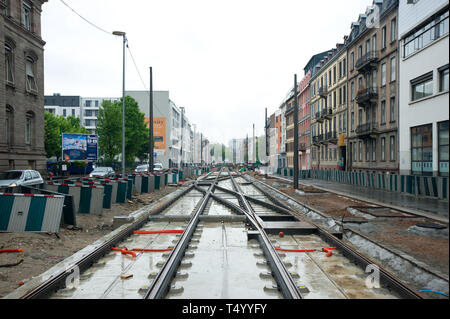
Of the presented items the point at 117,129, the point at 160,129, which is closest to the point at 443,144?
the point at 117,129

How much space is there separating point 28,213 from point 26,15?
81.5 feet

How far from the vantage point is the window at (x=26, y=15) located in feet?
91.0

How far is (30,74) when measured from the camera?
95.5ft

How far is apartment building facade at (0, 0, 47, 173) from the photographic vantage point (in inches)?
993

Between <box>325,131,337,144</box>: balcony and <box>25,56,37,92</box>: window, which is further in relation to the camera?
<box>325,131,337,144</box>: balcony

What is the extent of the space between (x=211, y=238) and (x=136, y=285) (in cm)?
394

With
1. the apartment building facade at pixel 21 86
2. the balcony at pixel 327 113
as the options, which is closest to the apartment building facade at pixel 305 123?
the balcony at pixel 327 113

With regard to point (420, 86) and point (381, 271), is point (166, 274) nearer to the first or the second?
point (381, 271)

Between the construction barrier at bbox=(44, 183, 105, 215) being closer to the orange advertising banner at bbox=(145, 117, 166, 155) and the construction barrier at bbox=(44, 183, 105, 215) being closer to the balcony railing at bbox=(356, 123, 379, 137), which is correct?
the balcony railing at bbox=(356, 123, 379, 137)

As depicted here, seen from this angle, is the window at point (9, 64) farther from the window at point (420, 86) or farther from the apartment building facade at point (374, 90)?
the apartment building facade at point (374, 90)

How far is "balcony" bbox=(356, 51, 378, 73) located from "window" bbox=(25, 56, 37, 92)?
2854cm

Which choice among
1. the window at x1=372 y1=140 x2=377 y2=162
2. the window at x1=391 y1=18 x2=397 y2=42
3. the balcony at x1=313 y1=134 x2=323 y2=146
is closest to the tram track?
the window at x1=391 y1=18 x2=397 y2=42
